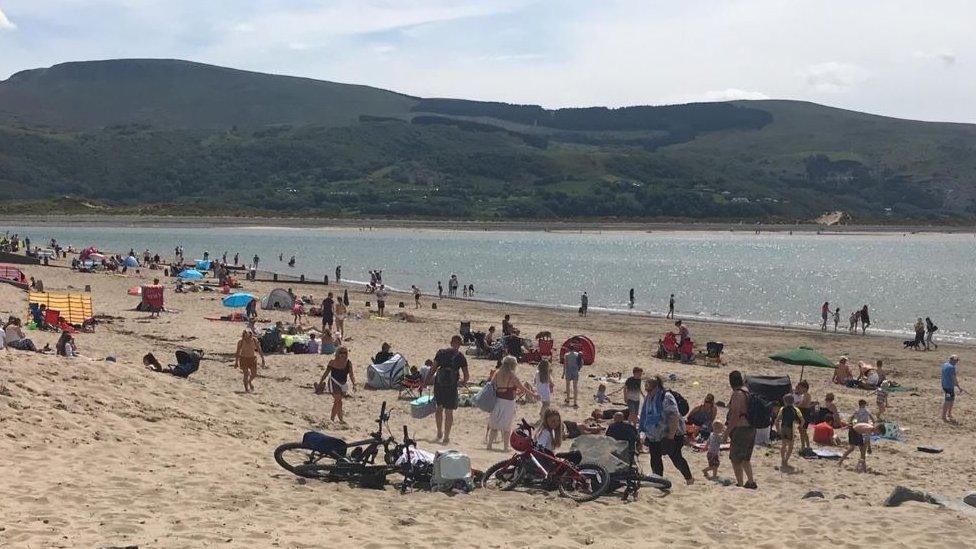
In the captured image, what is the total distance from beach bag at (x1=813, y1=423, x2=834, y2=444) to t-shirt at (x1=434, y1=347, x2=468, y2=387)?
6483mm

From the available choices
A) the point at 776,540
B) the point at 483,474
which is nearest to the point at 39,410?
the point at 483,474

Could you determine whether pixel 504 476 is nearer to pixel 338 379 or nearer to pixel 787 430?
pixel 338 379

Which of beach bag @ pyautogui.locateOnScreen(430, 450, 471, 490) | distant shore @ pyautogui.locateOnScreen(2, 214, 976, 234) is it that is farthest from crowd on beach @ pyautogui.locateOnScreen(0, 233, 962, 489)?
distant shore @ pyautogui.locateOnScreen(2, 214, 976, 234)

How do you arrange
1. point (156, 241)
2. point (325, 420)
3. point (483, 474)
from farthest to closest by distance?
point (156, 241), point (325, 420), point (483, 474)

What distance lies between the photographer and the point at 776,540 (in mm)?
9289

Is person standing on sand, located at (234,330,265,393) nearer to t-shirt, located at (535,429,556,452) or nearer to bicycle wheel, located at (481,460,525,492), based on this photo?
t-shirt, located at (535,429,556,452)

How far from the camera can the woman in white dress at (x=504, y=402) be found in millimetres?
13344

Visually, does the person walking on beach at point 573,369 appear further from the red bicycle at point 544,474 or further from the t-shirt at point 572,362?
the red bicycle at point 544,474

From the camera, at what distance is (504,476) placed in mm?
10938

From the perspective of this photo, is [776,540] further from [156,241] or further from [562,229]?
Answer: [562,229]

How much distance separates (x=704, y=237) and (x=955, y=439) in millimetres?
153044

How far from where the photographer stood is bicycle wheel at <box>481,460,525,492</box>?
1071 cm

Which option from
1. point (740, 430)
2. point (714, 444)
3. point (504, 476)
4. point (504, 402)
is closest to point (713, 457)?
point (714, 444)

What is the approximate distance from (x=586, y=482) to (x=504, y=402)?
2.95m
